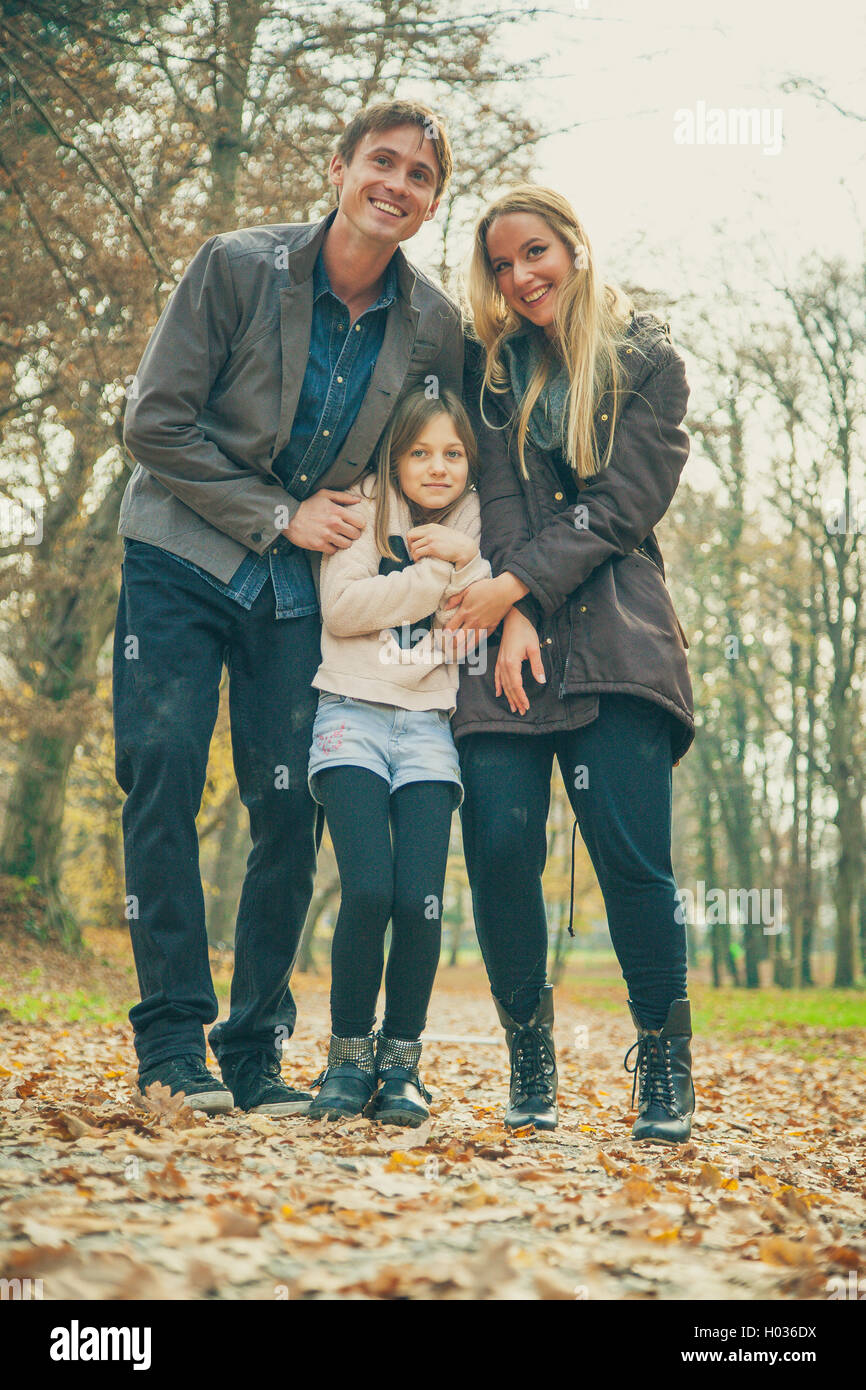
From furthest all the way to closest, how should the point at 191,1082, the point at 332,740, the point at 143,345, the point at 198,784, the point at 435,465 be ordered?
the point at 143,345, the point at 435,465, the point at 198,784, the point at 332,740, the point at 191,1082

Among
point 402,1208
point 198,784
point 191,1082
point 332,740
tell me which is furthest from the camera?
point 198,784

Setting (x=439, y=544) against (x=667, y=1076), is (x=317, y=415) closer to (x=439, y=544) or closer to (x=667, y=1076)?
(x=439, y=544)

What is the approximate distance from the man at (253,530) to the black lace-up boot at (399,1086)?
0.30 metres

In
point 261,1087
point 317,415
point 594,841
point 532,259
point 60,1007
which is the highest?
point 532,259

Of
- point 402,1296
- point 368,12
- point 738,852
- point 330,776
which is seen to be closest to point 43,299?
point 368,12

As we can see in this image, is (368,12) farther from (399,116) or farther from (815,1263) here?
(815,1263)

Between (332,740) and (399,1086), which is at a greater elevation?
(332,740)

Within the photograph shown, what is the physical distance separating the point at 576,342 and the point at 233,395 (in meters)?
1.08

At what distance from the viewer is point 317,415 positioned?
344 cm

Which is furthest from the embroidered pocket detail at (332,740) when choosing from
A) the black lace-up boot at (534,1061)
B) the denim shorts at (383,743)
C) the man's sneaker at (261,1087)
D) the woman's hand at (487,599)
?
the man's sneaker at (261,1087)

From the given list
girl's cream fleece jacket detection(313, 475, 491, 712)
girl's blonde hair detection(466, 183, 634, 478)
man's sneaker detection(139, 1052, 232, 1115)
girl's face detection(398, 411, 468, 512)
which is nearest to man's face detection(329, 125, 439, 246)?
girl's blonde hair detection(466, 183, 634, 478)

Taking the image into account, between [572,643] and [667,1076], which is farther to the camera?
[572,643]

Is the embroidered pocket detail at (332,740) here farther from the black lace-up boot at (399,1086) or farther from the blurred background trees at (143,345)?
the blurred background trees at (143,345)

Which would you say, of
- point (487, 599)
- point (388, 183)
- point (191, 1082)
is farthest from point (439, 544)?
point (191, 1082)
